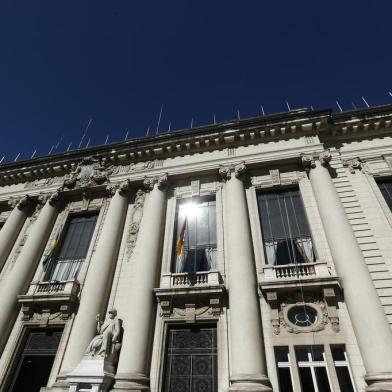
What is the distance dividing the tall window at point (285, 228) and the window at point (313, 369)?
3.61 metres

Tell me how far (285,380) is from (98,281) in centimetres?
877

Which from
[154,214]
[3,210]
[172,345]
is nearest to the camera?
[172,345]

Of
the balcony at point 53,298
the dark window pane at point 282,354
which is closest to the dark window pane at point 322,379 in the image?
the dark window pane at point 282,354

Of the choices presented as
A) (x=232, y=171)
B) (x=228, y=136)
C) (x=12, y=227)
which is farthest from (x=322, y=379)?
(x=12, y=227)

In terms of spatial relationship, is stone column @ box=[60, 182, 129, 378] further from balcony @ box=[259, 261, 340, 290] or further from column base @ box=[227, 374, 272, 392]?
balcony @ box=[259, 261, 340, 290]

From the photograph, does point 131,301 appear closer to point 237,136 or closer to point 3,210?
point 237,136

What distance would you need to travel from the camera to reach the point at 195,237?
49.5ft

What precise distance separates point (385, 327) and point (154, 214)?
1093 cm

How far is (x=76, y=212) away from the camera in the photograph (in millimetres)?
17984

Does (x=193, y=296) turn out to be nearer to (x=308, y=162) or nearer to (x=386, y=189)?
(x=308, y=162)

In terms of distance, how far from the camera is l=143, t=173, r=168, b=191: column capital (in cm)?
1689

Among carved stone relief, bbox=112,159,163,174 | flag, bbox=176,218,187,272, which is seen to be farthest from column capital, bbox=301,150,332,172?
carved stone relief, bbox=112,159,163,174

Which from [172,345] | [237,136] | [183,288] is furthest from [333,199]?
[172,345]

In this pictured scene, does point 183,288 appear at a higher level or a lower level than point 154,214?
lower
